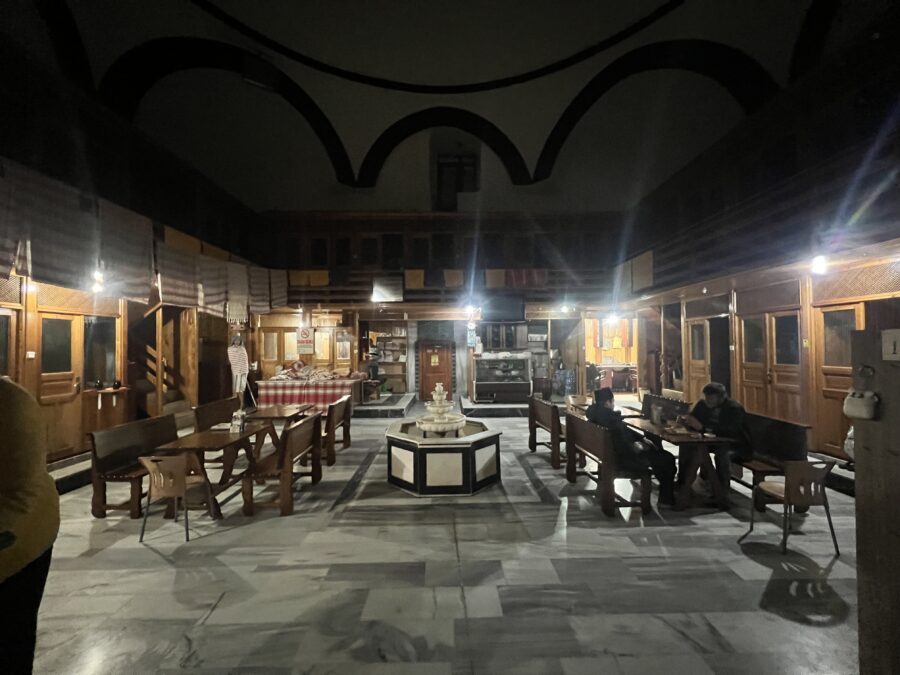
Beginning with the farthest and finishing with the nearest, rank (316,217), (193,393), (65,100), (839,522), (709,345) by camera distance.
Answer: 1. (316,217)
2. (193,393)
3. (709,345)
4. (65,100)
5. (839,522)

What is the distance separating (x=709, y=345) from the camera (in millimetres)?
8312

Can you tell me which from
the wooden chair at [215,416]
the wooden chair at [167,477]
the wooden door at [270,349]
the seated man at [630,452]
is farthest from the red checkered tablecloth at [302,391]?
the seated man at [630,452]

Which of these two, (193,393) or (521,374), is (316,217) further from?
(521,374)

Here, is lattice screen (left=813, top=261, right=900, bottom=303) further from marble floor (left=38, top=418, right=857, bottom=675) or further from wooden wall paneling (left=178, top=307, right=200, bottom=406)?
wooden wall paneling (left=178, top=307, right=200, bottom=406)

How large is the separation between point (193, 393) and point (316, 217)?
4852mm

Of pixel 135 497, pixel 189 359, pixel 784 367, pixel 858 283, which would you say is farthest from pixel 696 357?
pixel 189 359

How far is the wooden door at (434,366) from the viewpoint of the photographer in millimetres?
12953

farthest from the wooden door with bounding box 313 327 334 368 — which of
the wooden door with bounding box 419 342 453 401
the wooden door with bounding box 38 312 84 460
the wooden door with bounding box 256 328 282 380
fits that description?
the wooden door with bounding box 38 312 84 460

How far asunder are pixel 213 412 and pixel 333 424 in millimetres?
1739

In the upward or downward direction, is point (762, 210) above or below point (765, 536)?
above

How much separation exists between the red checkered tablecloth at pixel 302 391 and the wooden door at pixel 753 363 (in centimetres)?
796

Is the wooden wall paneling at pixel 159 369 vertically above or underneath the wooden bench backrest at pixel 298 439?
above

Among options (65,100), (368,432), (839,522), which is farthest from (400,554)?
(65,100)

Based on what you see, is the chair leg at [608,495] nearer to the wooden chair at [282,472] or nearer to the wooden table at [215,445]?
the wooden chair at [282,472]
